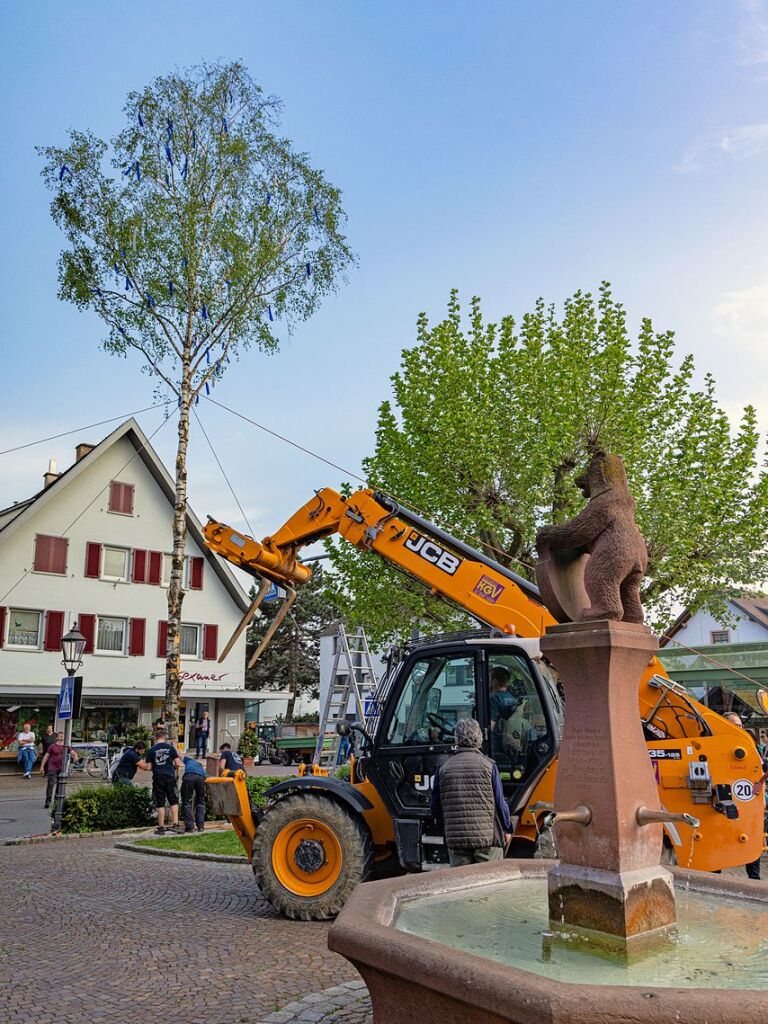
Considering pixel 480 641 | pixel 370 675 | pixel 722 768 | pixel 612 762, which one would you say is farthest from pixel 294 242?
pixel 612 762

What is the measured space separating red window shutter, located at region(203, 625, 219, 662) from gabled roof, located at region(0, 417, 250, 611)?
1.80 meters

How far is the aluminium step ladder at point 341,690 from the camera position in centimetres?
1250

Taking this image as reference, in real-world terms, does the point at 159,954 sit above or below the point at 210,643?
below

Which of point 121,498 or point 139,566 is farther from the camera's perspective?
point 139,566

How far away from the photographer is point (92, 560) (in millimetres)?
33125

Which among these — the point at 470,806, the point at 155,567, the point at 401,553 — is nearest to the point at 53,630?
the point at 155,567

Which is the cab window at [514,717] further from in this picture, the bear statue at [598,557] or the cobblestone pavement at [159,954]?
the bear statue at [598,557]

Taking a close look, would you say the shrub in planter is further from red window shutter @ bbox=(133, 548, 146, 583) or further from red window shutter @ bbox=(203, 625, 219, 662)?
red window shutter @ bbox=(133, 548, 146, 583)

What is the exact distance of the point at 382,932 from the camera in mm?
3652

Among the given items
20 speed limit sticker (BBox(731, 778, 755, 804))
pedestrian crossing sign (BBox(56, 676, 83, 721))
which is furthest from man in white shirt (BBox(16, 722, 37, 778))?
20 speed limit sticker (BBox(731, 778, 755, 804))

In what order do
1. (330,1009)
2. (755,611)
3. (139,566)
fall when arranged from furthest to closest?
Result: (755,611) < (139,566) < (330,1009)

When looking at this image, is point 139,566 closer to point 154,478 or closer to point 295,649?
point 154,478

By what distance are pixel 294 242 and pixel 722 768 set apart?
17.0 meters

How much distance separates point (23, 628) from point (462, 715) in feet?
87.5
